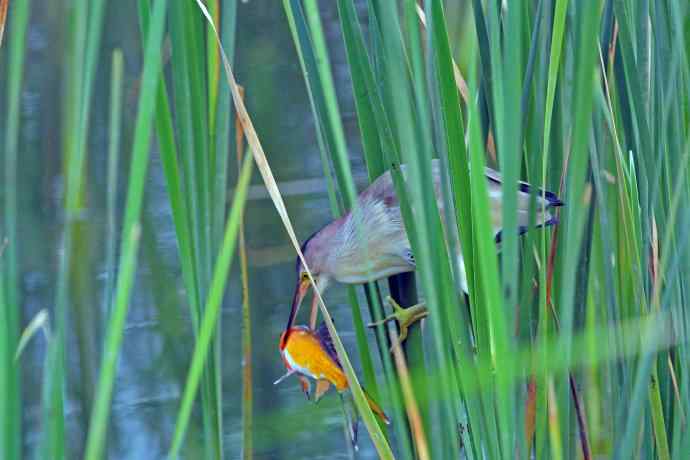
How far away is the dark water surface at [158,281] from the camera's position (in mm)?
1726

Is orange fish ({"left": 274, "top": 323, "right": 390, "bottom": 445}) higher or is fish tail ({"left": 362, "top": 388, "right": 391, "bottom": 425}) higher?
orange fish ({"left": 274, "top": 323, "right": 390, "bottom": 445})

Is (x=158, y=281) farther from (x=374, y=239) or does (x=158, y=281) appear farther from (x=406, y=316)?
(x=406, y=316)

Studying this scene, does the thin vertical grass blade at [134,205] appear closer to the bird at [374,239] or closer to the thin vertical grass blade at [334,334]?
the thin vertical grass blade at [334,334]

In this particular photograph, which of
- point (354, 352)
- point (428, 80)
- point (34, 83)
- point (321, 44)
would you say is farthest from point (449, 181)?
point (34, 83)

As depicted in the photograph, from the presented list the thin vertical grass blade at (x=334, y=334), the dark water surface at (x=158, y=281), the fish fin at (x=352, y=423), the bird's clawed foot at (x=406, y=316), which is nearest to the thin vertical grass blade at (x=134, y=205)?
the thin vertical grass blade at (x=334, y=334)

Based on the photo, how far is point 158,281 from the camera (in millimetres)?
2066

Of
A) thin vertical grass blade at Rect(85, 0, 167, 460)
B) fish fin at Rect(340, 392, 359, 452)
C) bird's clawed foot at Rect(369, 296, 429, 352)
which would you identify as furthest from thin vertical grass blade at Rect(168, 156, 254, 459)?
fish fin at Rect(340, 392, 359, 452)

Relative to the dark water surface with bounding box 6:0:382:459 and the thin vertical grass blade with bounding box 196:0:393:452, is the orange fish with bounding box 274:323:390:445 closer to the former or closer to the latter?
the thin vertical grass blade with bounding box 196:0:393:452

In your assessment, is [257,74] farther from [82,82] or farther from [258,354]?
[82,82]

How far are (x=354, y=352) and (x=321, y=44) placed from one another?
1.29m

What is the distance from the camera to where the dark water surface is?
1.73 m

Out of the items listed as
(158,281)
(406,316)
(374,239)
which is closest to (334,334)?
(406,316)

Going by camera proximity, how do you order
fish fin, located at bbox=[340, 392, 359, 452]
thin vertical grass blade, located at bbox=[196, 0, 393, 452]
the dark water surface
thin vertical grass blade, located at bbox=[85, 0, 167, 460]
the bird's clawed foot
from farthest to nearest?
the dark water surface
fish fin, located at bbox=[340, 392, 359, 452]
the bird's clawed foot
thin vertical grass blade, located at bbox=[196, 0, 393, 452]
thin vertical grass blade, located at bbox=[85, 0, 167, 460]

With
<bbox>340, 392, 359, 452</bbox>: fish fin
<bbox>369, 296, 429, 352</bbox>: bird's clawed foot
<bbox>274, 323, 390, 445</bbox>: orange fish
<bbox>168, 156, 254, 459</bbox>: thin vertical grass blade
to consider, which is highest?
<bbox>168, 156, 254, 459</bbox>: thin vertical grass blade
